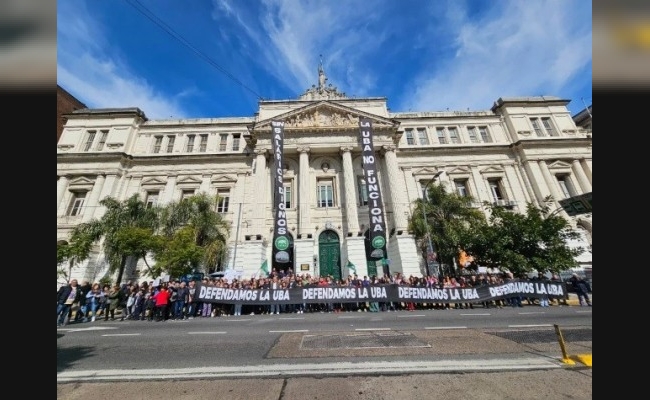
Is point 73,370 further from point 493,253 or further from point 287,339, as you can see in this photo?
point 493,253

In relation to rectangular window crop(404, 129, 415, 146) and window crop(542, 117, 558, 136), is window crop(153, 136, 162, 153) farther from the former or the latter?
window crop(542, 117, 558, 136)

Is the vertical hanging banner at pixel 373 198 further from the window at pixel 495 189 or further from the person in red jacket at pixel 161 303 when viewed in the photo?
the window at pixel 495 189

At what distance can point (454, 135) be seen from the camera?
98.1ft

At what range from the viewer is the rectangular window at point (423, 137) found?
29.5 m

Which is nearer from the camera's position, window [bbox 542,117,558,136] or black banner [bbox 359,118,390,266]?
black banner [bbox 359,118,390,266]

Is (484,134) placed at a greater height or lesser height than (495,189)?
greater

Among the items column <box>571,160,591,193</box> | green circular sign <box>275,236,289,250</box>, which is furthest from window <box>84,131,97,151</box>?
column <box>571,160,591,193</box>

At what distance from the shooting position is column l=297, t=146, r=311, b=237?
22083 millimetres

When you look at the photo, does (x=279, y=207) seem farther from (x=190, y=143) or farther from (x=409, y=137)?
(x=409, y=137)

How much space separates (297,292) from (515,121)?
96.7 ft

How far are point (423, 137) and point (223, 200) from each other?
21.3m

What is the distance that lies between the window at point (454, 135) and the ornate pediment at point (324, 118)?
8.26 m

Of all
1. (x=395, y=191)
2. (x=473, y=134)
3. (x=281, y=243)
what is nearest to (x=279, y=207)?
(x=281, y=243)

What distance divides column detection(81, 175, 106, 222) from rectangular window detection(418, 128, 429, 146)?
1215 inches
